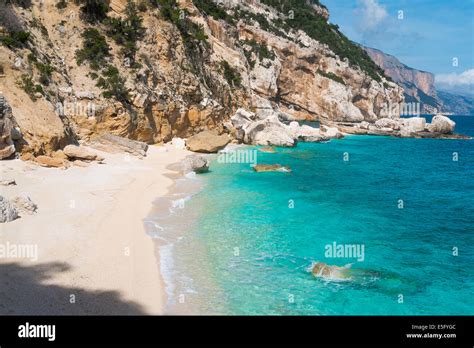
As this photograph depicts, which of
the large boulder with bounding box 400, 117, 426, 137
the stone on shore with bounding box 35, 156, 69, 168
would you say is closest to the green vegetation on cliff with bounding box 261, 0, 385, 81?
the large boulder with bounding box 400, 117, 426, 137

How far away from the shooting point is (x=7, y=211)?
1337 centimetres

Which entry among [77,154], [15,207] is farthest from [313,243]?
[77,154]

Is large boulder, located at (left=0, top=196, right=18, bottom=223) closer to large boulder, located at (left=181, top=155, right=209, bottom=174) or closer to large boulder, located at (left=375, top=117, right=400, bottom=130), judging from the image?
large boulder, located at (left=181, top=155, right=209, bottom=174)

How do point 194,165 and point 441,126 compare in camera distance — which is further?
point 441,126

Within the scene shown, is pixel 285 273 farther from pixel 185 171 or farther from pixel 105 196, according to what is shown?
pixel 185 171

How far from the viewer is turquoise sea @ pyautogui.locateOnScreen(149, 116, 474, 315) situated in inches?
410

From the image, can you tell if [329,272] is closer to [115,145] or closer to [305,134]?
[115,145]

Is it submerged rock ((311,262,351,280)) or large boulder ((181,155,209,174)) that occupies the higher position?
large boulder ((181,155,209,174))

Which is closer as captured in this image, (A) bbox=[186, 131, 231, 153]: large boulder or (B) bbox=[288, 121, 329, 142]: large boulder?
(A) bbox=[186, 131, 231, 153]: large boulder

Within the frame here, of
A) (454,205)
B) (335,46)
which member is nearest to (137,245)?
(454,205)

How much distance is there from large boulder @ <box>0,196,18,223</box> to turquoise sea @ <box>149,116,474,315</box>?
5.07 meters

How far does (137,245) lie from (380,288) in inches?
315

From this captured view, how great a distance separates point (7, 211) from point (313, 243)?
36.5 ft

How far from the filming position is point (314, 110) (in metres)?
83.2
